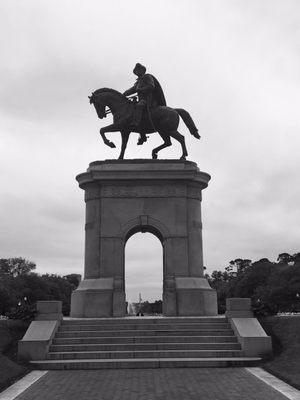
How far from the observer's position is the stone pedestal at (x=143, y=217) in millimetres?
26047

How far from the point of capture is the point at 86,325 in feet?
70.6

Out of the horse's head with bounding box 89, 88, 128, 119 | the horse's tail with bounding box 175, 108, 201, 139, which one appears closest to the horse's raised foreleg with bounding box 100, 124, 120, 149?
the horse's head with bounding box 89, 88, 128, 119

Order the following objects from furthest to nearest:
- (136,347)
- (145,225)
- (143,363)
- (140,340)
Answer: (145,225)
(140,340)
(136,347)
(143,363)

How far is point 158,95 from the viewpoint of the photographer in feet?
96.1

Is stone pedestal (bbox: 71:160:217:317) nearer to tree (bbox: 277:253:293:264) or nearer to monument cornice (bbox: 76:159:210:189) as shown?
monument cornice (bbox: 76:159:210:189)

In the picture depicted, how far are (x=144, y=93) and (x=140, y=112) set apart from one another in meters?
1.13

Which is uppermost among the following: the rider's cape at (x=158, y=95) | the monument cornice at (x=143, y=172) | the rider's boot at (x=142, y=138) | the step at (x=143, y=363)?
the rider's cape at (x=158, y=95)

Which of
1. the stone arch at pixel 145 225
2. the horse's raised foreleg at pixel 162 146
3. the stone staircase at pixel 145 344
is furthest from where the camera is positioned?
the horse's raised foreleg at pixel 162 146

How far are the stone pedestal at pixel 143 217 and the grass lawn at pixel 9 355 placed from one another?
452 centimetres

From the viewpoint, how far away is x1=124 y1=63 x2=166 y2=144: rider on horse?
28.1 m

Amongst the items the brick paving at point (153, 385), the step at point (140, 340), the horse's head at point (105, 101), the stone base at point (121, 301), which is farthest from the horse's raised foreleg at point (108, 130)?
the brick paving at point (153, 385)

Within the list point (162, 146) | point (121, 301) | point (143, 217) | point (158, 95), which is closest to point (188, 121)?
point (162, 146)

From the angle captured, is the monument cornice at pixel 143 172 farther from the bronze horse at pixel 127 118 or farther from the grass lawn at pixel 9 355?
the grass lawn at pixel 9 355

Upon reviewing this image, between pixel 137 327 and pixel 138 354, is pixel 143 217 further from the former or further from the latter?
pixel 138 354
